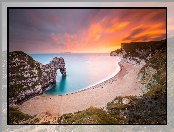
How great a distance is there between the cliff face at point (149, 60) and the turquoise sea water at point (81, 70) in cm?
19

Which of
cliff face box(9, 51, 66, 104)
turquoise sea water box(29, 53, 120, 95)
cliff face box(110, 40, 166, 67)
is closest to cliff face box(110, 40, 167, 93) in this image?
cliff face box(110, 40, 166, 67)

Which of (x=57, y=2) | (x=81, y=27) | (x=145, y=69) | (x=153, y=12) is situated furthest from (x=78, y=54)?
(x=153, y=12)

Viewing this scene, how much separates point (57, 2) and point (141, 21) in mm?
1123

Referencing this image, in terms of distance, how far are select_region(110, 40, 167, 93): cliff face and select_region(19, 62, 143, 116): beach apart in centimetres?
9

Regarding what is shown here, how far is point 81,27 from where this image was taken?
3027 millimetres

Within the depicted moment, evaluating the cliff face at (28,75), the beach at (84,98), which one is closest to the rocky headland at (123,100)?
the beach at (84,98)

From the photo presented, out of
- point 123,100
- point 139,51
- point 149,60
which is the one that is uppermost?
point 139,51

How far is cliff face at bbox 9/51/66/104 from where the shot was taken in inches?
117

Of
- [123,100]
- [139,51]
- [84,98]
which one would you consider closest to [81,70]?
[84,98]

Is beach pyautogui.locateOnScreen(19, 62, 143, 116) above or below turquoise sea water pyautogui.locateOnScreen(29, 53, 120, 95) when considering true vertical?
below

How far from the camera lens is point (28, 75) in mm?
3049

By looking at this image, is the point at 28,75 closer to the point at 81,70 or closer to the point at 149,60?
the point at 81,70

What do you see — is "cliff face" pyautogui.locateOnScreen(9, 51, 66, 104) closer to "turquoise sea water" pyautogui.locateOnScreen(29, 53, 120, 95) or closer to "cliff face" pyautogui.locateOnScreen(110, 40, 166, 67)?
"turquoise sea water" pyautogui.locateOnScreen(29, 53, 120, 95)

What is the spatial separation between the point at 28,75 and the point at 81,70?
71 cm
